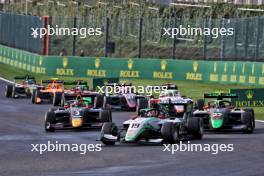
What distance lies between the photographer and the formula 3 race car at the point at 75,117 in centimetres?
2775

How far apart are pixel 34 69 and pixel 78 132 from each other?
32499mm

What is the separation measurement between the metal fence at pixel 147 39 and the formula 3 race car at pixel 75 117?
67.1ft

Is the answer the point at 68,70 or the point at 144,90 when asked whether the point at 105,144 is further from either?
the point at 68,70

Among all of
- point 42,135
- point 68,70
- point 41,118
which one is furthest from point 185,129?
point 68,70

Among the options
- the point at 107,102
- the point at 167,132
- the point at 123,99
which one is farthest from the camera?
the point at 123,99

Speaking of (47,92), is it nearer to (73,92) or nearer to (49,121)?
(73,92)

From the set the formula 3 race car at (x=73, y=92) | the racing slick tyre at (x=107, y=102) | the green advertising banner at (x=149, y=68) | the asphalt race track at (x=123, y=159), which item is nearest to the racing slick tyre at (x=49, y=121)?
the asphalt race track at (x=123, y=159)

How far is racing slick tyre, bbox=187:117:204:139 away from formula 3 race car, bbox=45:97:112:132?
3.56 metres

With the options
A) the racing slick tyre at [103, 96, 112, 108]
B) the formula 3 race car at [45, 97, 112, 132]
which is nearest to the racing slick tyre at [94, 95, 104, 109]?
the racing slick tyre at [103, 96, 112, 108]

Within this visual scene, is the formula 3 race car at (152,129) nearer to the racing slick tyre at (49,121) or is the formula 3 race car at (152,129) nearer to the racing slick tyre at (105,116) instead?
the racing slick tyre at (105,116)

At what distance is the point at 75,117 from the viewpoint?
27.8 metres

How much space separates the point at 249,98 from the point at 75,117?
1089 centimetres

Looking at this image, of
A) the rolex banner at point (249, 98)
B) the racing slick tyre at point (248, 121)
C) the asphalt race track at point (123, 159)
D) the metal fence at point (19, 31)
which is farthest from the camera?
the metal fence at point (19, 31)

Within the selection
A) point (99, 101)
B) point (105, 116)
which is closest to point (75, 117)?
point (105, 116)
